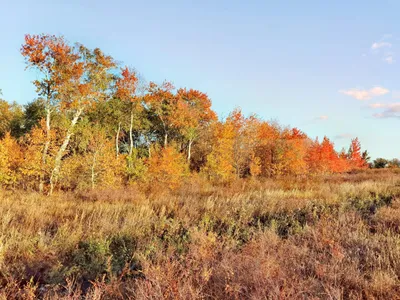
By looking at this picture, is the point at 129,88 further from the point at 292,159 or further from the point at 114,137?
the point at 292,159

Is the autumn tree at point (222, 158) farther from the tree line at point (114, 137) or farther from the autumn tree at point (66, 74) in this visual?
the autumn tree at point (66, 74)

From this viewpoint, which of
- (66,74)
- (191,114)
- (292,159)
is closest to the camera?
(66,74)

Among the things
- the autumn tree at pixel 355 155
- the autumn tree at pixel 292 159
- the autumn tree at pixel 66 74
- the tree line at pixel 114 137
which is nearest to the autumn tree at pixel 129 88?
the tree line at pixel 114 137

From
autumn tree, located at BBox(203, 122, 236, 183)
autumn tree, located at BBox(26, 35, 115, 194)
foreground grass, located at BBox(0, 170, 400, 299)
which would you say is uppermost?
autumn tree, located at BBox(26, 35, 115, 194)

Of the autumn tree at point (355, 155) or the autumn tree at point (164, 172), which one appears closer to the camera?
the autumn tree at point (164, 172)

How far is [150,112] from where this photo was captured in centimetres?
3862

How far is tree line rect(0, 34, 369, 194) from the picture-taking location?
760 inches

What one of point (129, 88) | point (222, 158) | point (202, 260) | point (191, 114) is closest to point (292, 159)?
point (222, 158)

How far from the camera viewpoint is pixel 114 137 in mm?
33406

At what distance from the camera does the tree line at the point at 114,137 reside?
1931cm

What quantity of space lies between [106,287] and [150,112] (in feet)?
119

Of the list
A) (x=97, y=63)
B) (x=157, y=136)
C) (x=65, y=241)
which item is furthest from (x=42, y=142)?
(x=157, y=136)

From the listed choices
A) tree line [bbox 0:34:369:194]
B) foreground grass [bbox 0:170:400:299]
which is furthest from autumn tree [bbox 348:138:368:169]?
foreground grass [bbox 0:170:400:299]

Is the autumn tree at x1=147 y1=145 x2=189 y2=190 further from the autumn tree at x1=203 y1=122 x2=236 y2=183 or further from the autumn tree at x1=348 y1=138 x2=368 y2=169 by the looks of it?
the autumn tree at x1=348 y1=138 x2=368 y2=169
